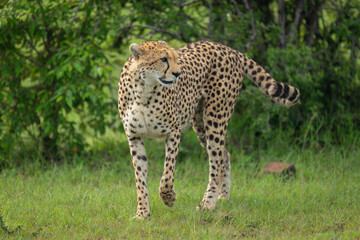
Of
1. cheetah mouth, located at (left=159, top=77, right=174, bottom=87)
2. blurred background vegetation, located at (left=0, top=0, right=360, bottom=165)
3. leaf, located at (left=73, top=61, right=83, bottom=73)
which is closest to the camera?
cheetah mouth, located at (left=159, top=77, right=174, bottom=87)

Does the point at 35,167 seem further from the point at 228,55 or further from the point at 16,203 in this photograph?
the point at 228,55

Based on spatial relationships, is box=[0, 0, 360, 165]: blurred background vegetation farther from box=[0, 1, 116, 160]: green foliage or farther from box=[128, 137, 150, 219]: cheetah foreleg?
box=[128, 137, 150, 219]: cheetah foreleg

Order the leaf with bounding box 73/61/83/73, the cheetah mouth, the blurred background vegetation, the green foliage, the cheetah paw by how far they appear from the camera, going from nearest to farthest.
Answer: the cheetah mouth
the cheetah paw
the leaf with bounding box 73/61/83/73
the green foliage
the blurred background vegetation

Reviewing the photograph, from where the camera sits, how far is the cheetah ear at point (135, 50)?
375 centimetres

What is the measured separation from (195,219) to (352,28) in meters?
3.83

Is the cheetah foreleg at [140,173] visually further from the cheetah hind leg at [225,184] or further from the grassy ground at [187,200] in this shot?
the cheetah hind leg at [225,184]

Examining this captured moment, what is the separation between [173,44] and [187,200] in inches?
110

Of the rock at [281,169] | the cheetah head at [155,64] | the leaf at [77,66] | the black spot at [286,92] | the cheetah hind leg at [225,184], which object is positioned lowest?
the rock at [281,169]

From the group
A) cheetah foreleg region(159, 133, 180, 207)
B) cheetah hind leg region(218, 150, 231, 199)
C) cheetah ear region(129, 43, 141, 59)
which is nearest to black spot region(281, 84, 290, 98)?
cheetah hind leg region(218, 150, 231, 199)

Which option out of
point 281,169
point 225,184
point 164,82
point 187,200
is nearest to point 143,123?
point 164,82

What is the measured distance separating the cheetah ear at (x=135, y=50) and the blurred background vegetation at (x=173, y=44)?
1.72 meters

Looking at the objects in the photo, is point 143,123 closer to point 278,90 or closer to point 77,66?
point 278,90

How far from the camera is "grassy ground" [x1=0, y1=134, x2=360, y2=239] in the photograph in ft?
12.4

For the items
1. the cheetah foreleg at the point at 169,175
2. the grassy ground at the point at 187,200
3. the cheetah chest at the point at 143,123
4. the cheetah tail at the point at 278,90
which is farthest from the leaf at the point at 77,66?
the cheetah tail at the point at 278,90
